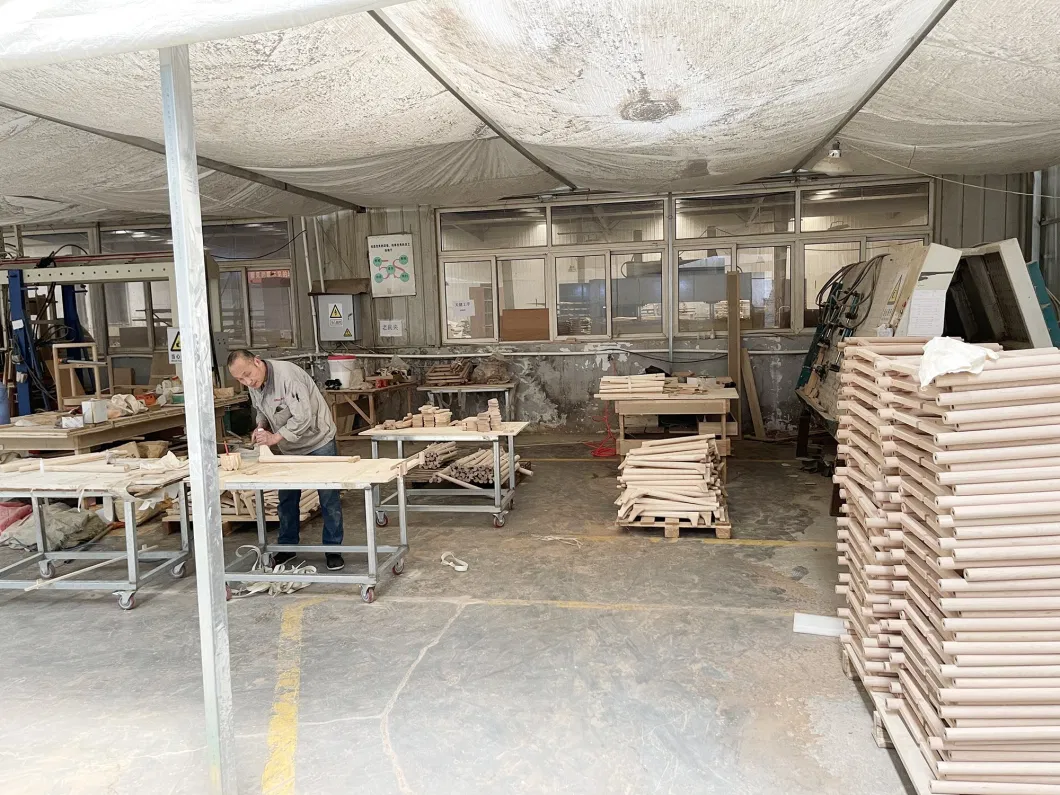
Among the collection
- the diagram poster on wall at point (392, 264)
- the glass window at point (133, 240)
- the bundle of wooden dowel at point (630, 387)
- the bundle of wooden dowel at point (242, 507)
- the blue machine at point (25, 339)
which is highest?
the glass window at point (133, 240)

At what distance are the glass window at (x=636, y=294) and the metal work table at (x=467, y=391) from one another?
179cm

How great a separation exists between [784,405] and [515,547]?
562 centimetres

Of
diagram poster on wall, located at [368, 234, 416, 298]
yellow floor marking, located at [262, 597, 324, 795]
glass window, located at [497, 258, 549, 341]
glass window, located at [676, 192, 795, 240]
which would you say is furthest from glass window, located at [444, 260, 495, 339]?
yellow floor marking, located at [262, 597, 324, 795]

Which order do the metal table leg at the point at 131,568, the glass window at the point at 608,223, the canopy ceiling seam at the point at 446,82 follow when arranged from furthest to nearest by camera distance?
the glass window at the point at 608,223, the metal table leg at the point at 131,568, the canopy ceiling seam at the point at 446,82

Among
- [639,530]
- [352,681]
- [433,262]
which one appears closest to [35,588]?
[352,681]

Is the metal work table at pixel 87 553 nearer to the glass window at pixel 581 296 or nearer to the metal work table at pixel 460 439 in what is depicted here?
the metal work table at pixel 460 439

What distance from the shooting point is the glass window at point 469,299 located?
10719 mm

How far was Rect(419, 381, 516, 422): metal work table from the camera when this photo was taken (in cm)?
988

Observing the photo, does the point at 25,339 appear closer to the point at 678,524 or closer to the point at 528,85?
the point at 528,85

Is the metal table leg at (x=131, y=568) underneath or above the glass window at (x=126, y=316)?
underneath

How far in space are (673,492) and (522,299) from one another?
216 inches

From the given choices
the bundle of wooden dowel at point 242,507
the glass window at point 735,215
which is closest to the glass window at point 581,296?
the glass window at point 735,215

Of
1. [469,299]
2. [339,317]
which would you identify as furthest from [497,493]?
[339,317]

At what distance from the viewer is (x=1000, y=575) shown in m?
2.34
